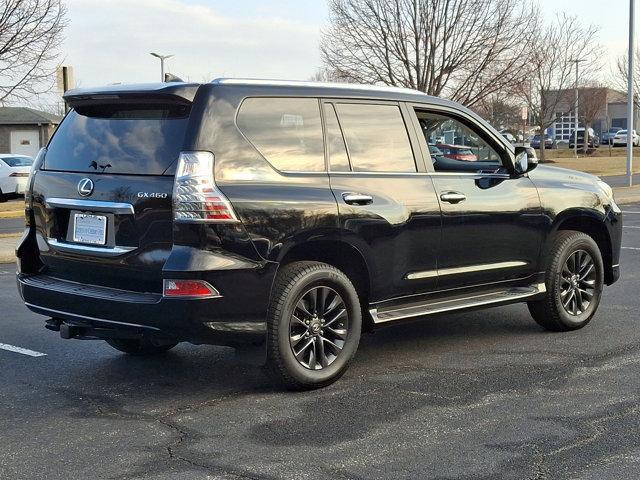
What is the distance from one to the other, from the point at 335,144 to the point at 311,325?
3.83ft

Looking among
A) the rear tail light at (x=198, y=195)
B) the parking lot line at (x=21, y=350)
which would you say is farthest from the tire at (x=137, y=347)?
the rear tail light at (x=198, y=195)

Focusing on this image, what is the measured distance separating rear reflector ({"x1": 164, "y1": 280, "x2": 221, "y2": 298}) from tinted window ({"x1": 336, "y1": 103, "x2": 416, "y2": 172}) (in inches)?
54.6

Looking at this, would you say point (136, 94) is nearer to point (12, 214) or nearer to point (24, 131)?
point (12, 214)

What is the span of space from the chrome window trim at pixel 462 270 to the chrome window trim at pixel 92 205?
1.91 m

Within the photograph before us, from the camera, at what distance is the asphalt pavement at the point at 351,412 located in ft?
13.3

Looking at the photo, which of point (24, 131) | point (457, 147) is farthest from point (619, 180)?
point (24, 131)

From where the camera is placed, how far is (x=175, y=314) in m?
4.80

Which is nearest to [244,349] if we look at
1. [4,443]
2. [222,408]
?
[222,408]

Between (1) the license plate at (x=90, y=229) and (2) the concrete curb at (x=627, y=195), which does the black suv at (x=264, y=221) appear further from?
(2) the concrete curb at (x=627, y=195)

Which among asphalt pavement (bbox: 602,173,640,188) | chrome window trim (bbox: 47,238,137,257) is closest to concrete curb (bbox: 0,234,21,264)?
chrome window trim (bbox: 47,238,137,257)

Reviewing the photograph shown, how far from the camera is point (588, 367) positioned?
5816mm

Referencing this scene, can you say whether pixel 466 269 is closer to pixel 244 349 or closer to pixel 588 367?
pixel 588 367

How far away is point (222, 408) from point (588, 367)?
2.47 metres

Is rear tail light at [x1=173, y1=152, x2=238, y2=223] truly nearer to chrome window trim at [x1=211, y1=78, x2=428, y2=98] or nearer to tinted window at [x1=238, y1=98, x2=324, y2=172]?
tinted window at [x1=238, y1=98, x2=324, y2=172]
